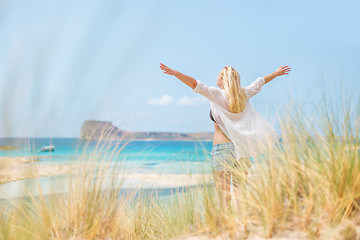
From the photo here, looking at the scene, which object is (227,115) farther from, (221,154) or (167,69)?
(167,69)

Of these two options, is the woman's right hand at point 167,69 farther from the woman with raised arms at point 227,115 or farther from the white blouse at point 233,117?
the white blouse at point 233,117

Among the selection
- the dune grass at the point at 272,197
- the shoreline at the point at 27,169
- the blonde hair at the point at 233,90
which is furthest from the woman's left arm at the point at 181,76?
the shoreline at the point at 27,169

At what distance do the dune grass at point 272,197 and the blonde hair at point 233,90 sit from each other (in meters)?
0.77

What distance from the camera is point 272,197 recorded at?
6.30 ft

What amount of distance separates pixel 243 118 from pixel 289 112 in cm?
81

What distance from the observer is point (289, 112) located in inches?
91.5

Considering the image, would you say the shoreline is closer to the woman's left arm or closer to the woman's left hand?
the woman's left arm

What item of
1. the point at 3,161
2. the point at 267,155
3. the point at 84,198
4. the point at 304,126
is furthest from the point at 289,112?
the point at 3,161

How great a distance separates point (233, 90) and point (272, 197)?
4.33ft

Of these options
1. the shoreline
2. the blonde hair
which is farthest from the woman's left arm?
the shoreline

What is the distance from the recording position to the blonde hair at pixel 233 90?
3018mm

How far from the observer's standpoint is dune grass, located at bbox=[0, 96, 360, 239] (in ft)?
6.30

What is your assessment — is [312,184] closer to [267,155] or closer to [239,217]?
[267,155]

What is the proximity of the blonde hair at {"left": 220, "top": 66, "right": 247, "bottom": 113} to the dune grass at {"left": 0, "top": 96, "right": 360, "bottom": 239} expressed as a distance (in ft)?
2.52
